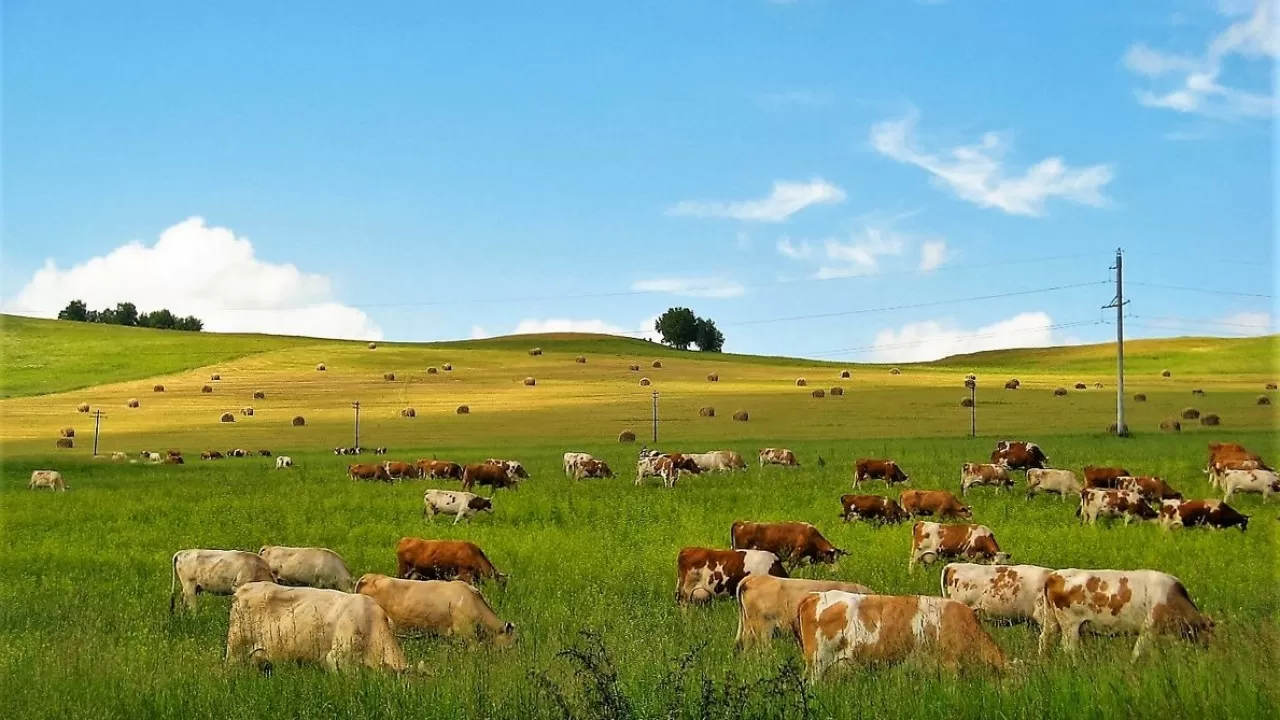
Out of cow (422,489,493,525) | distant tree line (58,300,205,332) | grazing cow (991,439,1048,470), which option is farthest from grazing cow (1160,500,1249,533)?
distant tree line (58,300,205,332)

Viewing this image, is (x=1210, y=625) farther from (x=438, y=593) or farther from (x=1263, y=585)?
(x=438, y=593)

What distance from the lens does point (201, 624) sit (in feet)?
45.2

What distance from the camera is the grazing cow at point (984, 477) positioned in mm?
30344

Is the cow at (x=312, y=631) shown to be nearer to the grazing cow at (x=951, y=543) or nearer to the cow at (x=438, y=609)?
the cow at (x=438, y=609)

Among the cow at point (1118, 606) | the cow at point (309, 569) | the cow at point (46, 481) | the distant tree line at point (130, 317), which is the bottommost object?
the cow at point (46, 481)

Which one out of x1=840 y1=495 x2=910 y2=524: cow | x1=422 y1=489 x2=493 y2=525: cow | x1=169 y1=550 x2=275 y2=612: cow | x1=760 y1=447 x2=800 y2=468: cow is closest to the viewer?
x1=169 y1=550 x2=275 y2=612: cow

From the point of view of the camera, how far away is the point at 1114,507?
24.1 metres

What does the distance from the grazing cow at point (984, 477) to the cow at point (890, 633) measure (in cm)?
2037

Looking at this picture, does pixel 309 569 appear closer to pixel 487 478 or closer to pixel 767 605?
pixel 767 605

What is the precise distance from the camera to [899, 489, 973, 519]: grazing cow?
24.8 meters

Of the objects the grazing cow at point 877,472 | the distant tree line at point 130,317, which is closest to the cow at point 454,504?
the grazing cow at point 877,472

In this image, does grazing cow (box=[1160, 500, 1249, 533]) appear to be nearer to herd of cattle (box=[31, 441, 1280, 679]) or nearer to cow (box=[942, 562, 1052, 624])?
A: herd of cattle (box=[31, 441, 1280, 679])

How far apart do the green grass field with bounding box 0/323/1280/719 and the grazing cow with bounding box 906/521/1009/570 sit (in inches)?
18.4

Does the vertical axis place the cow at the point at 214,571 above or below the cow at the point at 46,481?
above
